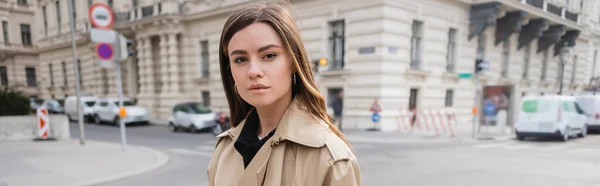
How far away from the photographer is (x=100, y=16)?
7887 mm

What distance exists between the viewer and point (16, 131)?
10094mm

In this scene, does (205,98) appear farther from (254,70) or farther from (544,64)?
(544,64)

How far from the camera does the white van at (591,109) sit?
10867mm

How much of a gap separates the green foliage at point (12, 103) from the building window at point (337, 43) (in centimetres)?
1161

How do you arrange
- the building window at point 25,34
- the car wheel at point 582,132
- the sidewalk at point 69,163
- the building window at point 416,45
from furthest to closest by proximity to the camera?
the building window at point 25,34 < the building window at point 416,45 < the car wheel at point 582,132 < the sidewalk at point 69,163

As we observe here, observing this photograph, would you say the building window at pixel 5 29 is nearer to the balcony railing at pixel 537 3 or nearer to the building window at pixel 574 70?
the balcony railing at pixel 537 3

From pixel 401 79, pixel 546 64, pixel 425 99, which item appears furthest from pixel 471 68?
pixel 546 64

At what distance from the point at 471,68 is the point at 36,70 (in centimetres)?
4443

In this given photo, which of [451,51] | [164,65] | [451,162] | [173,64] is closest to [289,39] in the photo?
[451,162]

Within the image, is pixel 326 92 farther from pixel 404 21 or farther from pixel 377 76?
pixel 404 21

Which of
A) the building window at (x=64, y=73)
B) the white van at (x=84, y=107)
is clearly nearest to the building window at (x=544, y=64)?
the white van at (x=84, y=107)

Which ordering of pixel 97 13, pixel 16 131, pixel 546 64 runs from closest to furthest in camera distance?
pixel 97 13 < pixel 16 131 < pixel 546 64

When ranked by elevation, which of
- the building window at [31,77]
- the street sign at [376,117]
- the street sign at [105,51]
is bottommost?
the street sign at [376,117]

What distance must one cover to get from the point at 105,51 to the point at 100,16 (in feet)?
2.87
